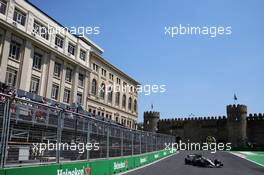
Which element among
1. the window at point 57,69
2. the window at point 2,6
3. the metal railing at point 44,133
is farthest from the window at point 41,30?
the metal railing at point 44,133

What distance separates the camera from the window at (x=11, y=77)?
31.4 m

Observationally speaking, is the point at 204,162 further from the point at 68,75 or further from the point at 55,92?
the point at 68,75

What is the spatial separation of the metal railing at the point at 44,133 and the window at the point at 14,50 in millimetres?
21975

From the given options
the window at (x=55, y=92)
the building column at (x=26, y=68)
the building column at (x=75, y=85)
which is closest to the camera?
the building column at (x=26, y=68)

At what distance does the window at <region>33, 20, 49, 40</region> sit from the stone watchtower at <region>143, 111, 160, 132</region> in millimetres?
57225

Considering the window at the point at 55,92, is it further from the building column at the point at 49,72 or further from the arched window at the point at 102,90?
the arched window at the point at 102,90

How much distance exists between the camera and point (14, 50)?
3281cm

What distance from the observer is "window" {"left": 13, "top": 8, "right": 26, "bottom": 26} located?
3259 cm

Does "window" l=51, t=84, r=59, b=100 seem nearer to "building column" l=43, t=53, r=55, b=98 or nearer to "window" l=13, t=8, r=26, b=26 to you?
"building column" l=43, t=53, r=55, b=98

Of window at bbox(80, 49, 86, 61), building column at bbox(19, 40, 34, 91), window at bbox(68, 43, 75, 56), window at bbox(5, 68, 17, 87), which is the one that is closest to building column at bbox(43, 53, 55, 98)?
building column at bbox(19, 40, 34, 91)

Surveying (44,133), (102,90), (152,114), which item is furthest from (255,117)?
(44,133)

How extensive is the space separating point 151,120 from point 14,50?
62.4m

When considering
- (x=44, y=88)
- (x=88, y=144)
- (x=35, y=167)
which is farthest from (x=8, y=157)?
(x=44, y=88)

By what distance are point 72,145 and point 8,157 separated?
372 cm
